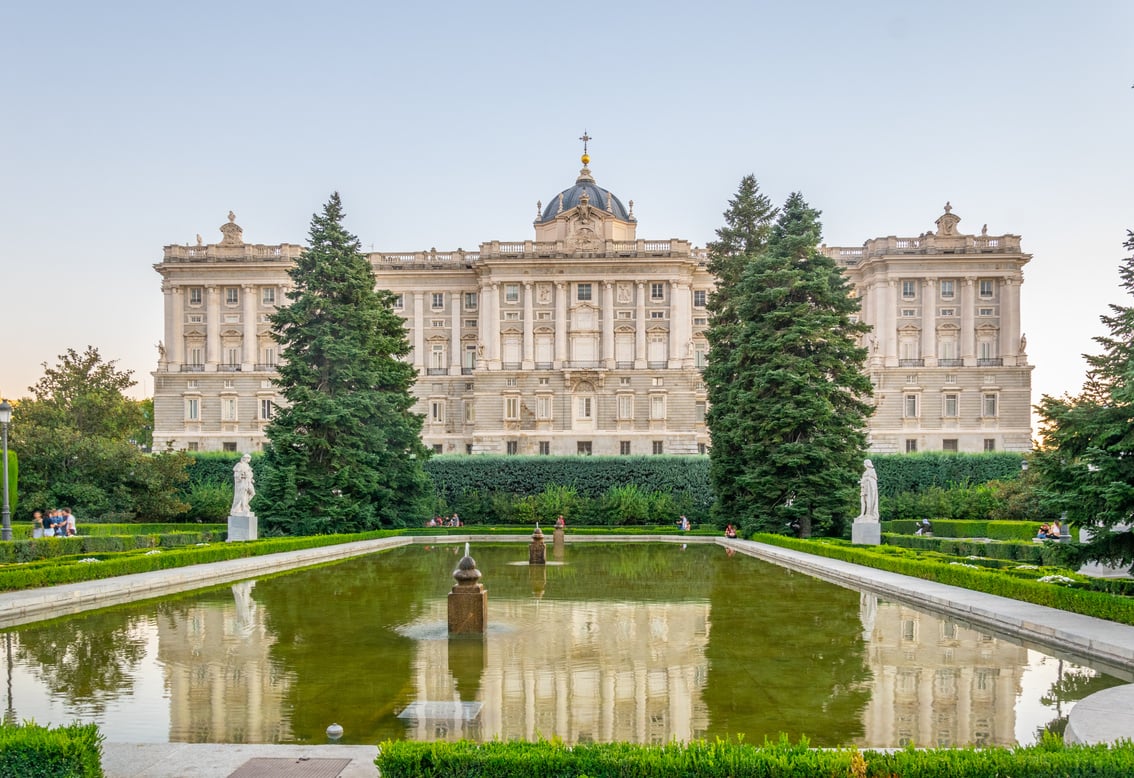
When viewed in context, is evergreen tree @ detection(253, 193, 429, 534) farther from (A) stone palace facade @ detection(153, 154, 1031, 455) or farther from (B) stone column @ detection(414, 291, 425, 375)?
(B) stone column @ detection(414, 291, 425, 375)

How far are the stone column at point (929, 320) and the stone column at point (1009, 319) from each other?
171 inches

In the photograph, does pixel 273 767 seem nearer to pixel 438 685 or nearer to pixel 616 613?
pixel 438 685

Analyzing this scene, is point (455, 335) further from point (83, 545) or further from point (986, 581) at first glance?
point (986, 581)

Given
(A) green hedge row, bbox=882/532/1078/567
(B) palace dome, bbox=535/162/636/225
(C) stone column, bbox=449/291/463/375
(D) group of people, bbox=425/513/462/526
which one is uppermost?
(B) palace dome, bbox=535/162/636/225

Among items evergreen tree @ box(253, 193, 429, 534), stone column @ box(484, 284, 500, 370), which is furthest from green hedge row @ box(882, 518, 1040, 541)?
stone column @ box(484, 284, 500, 370)

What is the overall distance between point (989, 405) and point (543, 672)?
193ft

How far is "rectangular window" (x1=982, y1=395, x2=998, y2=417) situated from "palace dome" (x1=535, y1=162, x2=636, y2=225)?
2706 centimetres

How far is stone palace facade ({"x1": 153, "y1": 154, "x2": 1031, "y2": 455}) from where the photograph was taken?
61625 millimetres

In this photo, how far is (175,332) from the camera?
64750 millimetres

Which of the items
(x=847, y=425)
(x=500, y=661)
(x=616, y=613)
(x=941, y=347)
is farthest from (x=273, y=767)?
(x=941, y=347)

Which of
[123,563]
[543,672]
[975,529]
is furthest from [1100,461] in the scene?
[975,529]

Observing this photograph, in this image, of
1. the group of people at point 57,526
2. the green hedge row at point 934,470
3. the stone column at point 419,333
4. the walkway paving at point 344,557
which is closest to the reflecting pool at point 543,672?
the walkway paving at point 344,557

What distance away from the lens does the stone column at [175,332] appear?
64750 mm

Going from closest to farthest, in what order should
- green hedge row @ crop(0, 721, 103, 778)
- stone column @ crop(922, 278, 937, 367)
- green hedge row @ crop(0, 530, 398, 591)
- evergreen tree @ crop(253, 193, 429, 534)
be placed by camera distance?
green hedge row @ crop(0, 721, 103, 778), green hedge row @ crop(0, 530, 398, 591), evergreen tree @ crop(253, 193, 429, 534), stone column @ crop(922, 278, 937, 367)
